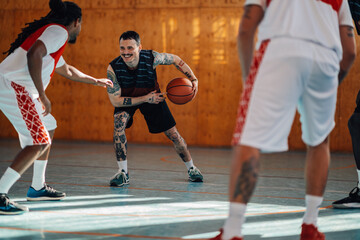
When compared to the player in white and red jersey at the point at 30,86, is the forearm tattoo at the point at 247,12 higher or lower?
higher

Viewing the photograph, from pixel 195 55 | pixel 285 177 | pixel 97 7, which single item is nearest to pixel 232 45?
pixel 195 55

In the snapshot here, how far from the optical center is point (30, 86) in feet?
11.0

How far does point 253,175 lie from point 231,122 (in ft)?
24.5

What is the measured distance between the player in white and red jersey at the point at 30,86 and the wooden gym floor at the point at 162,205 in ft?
1.12

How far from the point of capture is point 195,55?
955cm

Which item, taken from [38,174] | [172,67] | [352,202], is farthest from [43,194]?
[172,67]

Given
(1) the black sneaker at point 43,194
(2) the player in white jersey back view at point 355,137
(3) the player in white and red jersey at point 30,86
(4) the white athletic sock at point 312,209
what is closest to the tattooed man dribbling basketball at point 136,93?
(1) the black sneaker at point 43,194

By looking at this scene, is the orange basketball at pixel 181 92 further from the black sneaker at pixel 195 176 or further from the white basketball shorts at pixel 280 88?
the white basketball shorts at pixel 280 88

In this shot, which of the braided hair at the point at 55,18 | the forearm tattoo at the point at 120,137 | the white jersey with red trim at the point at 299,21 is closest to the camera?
the white jersey with red trim at the point at 299,21

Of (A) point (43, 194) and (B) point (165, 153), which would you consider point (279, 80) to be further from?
(B) point (165, 153)

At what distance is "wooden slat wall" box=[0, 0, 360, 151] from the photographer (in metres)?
9.41

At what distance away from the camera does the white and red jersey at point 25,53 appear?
3295 millimetres

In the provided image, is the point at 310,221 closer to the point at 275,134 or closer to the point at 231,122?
the point at 275,134

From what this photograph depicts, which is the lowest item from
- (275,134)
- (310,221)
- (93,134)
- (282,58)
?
(93,134)
